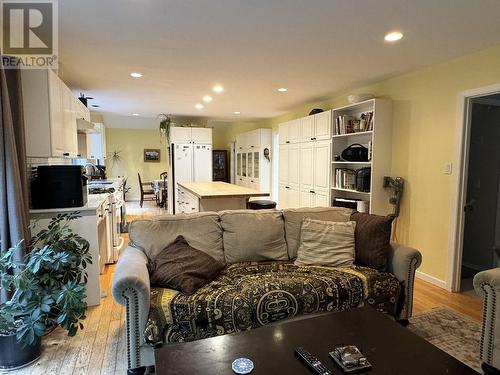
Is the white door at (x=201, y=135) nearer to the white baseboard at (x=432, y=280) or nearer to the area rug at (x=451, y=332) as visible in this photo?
the white baseboard at (x=432, y=280)

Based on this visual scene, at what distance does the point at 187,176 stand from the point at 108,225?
3.54 metres

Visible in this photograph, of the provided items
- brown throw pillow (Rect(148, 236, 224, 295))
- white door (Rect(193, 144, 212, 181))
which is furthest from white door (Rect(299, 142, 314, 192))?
brown throw pillow (Rect(148, 236, 224, 295))

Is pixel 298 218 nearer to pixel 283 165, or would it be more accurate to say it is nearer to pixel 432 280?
pixel 432 280

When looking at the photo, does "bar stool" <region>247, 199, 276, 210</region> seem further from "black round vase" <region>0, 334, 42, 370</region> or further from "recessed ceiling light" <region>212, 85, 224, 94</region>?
"black round vase" <region>0, 334, 42, 370</region>

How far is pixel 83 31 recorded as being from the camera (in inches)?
96.9

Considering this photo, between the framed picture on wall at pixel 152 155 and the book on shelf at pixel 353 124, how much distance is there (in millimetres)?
6613

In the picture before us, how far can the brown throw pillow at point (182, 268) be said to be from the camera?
1.97 metres

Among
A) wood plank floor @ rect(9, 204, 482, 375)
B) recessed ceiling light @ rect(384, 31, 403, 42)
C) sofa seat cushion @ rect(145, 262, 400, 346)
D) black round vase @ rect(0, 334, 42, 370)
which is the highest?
recessed ceiling light @ rect(384, 31, 403, 42)

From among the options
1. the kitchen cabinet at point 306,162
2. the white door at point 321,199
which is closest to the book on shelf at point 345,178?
the kitchen cabinet at point 306,162

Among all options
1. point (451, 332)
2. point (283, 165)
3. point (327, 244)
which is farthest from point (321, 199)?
point (451, 332)

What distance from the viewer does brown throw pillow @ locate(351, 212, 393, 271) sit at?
2.40 meters

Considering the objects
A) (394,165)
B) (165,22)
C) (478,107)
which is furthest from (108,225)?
(478,107)

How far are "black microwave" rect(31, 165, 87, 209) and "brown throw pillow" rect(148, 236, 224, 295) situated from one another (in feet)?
3.53

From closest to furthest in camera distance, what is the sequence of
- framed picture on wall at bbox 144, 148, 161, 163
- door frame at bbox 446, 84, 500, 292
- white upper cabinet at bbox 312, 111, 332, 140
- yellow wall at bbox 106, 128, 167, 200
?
door frame at bbox 446, 84, 500, 292
white upper cabinet at bbox 312, 111, 332, 140
yellow wall at bbox 106, 128, 167, 200
framed picture on wall at bbox 144, 148, 161, 163
